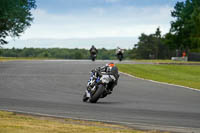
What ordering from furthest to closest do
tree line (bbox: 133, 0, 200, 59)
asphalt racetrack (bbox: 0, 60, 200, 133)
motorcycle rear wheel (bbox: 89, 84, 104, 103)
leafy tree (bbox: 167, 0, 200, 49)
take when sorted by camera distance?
1. leafy tree (bbox: 167, 0, 200, 49)
2. tree line (bbox: 133, 0, 200, 59)
3. motorcycle rear wheel (bbox: 89, 84, 104, 103)
4. asphalt racetrack (bbox: 0, 60, 200, 133)

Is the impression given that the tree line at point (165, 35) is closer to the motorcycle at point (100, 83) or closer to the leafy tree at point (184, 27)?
the leafy tree at point (184, 27)

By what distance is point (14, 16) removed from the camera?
58312mm

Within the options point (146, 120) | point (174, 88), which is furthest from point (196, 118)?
point (174, 88)

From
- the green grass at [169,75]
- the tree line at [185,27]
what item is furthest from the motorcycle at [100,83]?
the tree line at [185,27]

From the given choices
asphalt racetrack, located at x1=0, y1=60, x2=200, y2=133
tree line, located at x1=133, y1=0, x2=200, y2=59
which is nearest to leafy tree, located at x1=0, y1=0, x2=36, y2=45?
asphalt racetrack, located at x1=0, y1=60, x2=200, y2=133

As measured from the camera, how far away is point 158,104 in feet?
55.5

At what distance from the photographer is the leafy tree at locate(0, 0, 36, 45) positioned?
5605 cm

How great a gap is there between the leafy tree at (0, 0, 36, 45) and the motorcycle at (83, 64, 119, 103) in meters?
39.1

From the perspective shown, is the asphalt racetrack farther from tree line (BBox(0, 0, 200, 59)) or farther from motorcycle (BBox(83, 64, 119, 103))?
tree line (BBox(0, 0, 200, 59))

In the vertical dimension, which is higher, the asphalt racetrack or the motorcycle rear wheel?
the motorcycle rear wheel

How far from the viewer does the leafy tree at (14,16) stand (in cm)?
5605

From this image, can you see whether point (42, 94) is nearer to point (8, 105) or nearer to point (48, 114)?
point (8, 105)

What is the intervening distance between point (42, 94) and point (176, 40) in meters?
108

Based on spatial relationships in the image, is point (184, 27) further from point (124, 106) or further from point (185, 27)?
point (124, 106)
